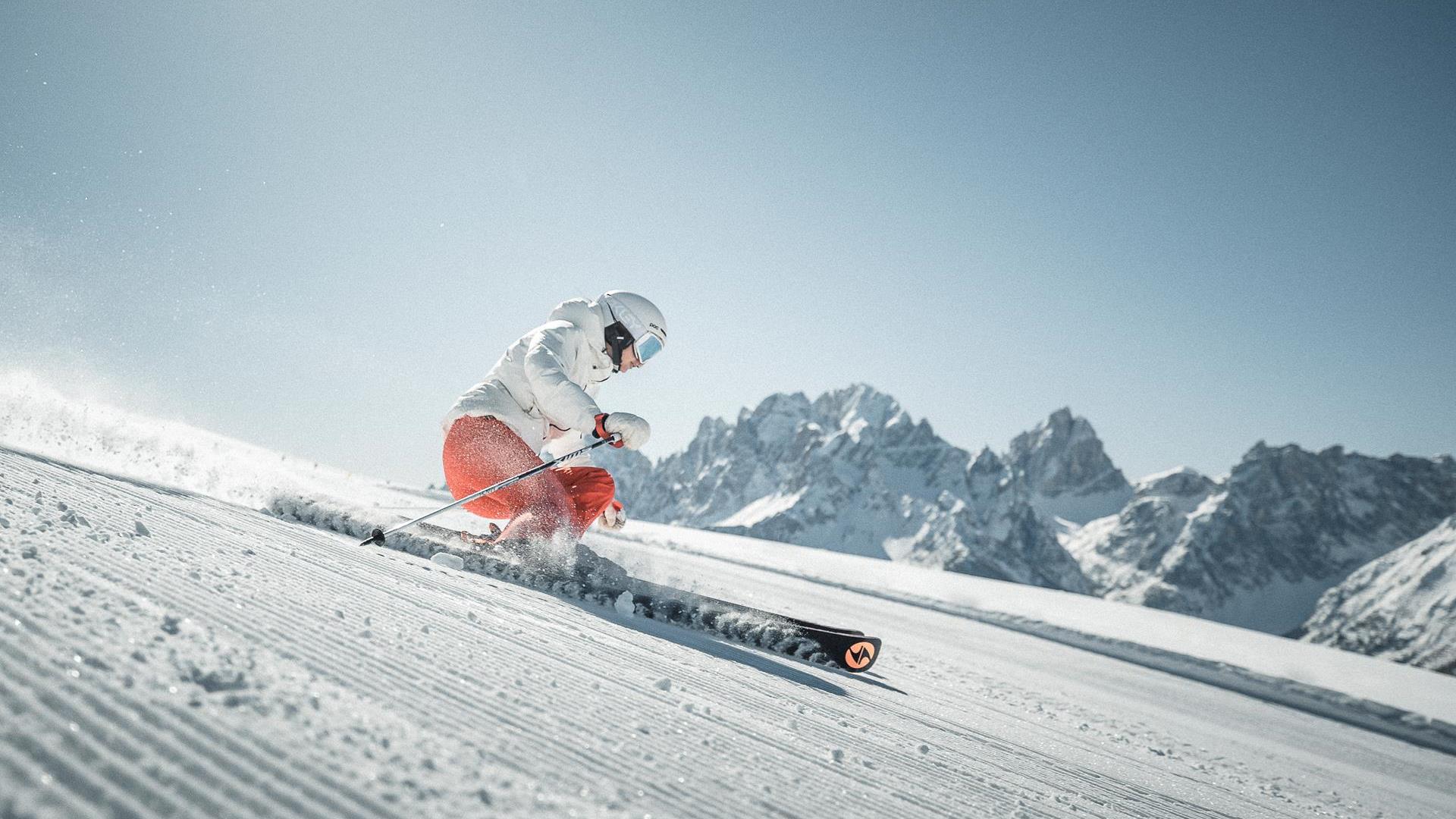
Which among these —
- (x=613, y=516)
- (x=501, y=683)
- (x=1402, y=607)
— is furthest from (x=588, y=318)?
(x=1402, y=607)

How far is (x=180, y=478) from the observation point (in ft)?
16.0

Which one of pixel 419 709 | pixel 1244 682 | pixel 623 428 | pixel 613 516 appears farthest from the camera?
pixel 1244 682

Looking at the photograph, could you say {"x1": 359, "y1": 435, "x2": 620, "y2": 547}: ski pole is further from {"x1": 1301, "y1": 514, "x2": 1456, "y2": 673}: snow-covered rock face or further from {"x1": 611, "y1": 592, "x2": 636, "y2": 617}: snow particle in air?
{"x1": 1301, "y1": 514, "x2": 1456, "y2": 673}: snow-covered rock face

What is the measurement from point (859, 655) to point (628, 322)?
8.61 ft

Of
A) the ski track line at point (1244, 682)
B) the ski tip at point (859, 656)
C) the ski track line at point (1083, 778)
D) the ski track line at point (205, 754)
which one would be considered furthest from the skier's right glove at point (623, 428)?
the ski track line at point (1244, 682)

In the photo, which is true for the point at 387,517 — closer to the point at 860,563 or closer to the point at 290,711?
the point at 290,711

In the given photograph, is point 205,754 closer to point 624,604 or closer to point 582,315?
point 624,604

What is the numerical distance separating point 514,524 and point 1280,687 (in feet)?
28.2

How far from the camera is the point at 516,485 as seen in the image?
4066mm

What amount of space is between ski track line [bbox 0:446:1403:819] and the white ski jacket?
4.87ft

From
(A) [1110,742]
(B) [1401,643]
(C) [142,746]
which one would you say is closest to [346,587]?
(C) [142,746]

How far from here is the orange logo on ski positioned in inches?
121

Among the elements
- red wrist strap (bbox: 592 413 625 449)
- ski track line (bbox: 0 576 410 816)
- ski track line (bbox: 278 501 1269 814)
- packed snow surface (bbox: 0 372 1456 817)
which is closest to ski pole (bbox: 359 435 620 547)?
red wrist strap (bbox: 592 413 625 449)

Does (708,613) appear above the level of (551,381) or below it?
below
